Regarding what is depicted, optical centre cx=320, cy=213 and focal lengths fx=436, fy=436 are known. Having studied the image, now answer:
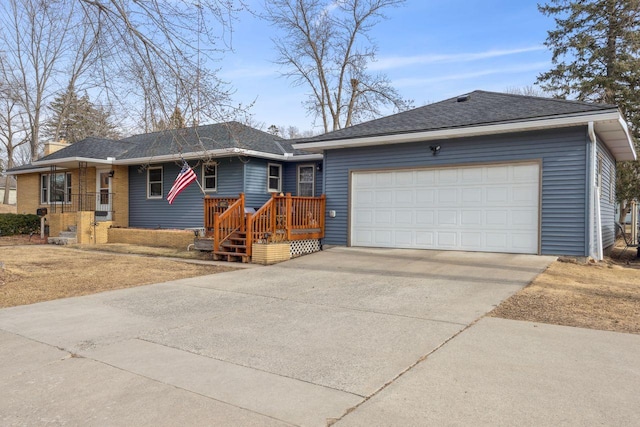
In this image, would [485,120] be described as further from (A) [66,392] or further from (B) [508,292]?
(A) [66,392]

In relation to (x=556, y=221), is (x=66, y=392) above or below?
below

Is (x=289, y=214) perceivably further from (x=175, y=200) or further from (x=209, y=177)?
(x=175, y=200)

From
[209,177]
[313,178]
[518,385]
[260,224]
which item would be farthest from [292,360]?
[209,177]

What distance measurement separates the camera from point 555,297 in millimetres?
6484

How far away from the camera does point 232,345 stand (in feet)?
14.9

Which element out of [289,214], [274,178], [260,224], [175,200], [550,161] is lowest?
[260,224]

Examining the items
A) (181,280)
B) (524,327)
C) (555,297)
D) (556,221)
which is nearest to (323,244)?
(181,280)

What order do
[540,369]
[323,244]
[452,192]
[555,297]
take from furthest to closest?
[323,244], [452,192], [555,297], [540,369]

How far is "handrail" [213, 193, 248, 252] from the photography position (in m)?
11.4

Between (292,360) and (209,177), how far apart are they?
1363 cm

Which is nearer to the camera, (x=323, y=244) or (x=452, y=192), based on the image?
(x=452, y=192)

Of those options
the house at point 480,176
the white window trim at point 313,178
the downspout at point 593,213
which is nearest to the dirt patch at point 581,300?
the downspout at point 593,213

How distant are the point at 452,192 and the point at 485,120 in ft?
6.29

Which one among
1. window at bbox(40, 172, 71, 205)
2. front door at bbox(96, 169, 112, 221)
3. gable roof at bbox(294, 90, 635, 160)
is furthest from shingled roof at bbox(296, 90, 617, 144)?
window at bbox(40, 172, 71, 205)
